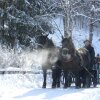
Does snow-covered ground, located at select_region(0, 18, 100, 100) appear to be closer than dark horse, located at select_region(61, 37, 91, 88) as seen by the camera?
Yes

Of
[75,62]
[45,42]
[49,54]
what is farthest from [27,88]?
[75,62]

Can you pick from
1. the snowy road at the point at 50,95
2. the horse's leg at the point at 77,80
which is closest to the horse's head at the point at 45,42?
the horse's leg at the point at 77,80

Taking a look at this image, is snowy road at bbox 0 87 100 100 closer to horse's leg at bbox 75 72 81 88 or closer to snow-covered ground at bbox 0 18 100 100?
snow-covered ground at bbox 0 18 100 100

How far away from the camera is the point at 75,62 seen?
14438 millimetres

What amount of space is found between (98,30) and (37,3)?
4684 cm

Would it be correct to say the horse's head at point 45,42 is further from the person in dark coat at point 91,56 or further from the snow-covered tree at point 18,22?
the snow-covered tree at point 18,22

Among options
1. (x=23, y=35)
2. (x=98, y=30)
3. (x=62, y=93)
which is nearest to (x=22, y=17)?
(x=23, y=35)

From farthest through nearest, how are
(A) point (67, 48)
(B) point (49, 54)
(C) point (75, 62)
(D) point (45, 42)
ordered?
(D) point (45, 42) < (B) point (49, 54) < (C) point (75, 62) < (A) point (67, 48)

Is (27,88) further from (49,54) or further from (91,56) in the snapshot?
(91,56)

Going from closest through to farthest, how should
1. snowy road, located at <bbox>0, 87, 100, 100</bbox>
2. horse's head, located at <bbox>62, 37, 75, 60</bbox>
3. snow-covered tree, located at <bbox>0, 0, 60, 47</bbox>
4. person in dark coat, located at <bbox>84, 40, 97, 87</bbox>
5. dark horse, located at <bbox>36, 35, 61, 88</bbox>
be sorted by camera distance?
snowy road, located at <bbox>0, 87, 100, 100</bbox> → horse's head, located at <bbox>62, 37, 75, 60</bbox> → dark horse, located at <bbox>36, 35, 61, 88</bbox> → person in dark coat, located at <bbox>84, 40, 97, 87</bbox> → snow-covered tree, located at <bbox>0, 0, 60, 47</bbox>

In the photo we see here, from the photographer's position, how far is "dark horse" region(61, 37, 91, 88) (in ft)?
45.7

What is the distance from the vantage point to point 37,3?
1145 inches

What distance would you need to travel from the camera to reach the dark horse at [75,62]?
13930 mm

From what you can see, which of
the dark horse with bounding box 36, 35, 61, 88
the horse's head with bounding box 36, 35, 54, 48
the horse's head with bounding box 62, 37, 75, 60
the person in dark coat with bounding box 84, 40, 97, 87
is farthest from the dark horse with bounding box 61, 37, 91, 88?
the horse's head with bounding box 36, 35, 54, 48
